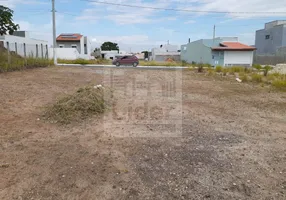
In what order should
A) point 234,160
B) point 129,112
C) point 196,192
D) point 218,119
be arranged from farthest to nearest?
point 129,112 < point 218,119 < point 234,160 < point 196,192

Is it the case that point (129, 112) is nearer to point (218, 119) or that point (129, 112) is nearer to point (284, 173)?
point (218, 119)

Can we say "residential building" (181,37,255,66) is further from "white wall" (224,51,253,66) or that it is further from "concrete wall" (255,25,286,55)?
"concrete wall" (255,25,286,55)

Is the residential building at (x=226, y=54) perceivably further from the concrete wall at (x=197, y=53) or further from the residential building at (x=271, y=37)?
the residential building at (x=271, y=37)

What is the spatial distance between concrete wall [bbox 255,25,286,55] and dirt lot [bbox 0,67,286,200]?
2856 centimetres

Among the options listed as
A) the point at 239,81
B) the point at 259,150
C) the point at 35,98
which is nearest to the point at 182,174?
the point at 259,150

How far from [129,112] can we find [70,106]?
1270mm

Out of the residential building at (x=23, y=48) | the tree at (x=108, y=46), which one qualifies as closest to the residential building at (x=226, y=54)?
the residential building at (x=23, y=48)

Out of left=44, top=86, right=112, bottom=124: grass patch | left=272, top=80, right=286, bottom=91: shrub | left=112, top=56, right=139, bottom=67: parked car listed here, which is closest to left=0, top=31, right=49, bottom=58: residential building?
left=112, top=56, right=139, bottom=67: parked car

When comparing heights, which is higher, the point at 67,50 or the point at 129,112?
the point at 67,50

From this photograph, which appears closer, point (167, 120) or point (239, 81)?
point (167, 120)

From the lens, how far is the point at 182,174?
2408 mm

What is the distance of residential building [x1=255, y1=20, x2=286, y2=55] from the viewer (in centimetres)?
2933

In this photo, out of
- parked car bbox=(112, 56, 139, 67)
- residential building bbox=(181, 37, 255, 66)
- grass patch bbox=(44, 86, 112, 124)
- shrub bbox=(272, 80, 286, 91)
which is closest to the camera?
grass patch bbox=(44, 86, 112, 124)

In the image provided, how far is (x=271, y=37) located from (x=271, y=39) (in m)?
0.29
